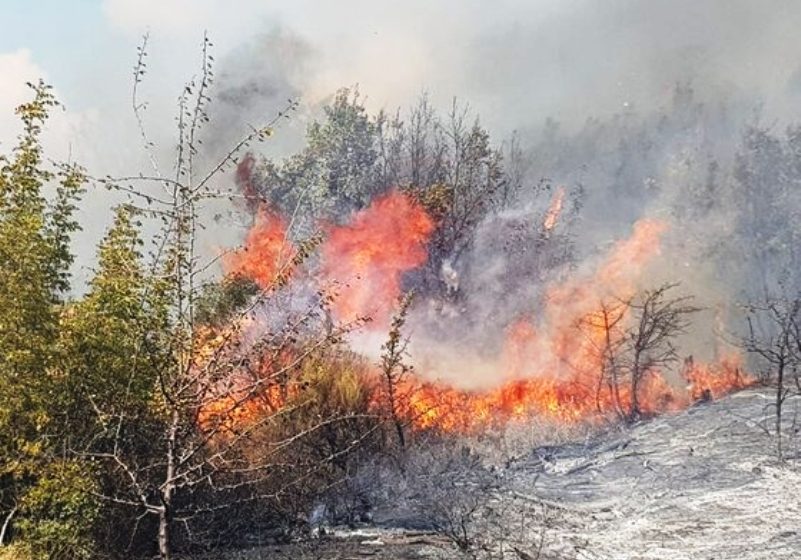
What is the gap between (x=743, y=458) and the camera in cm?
2059

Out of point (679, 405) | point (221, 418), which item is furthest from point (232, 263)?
point (221, 418)

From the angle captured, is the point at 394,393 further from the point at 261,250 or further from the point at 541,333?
the point at 261,250

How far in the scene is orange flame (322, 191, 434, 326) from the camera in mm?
43438

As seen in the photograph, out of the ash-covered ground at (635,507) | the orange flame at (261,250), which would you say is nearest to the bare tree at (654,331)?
the ash-covered ground at (635,507)

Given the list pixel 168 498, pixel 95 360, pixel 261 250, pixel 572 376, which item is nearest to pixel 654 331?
A: pixel 572 376

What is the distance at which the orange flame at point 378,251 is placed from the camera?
43.4 meters

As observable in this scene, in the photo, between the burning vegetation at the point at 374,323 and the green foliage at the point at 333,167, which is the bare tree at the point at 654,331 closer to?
the burning vegetation at the point at 374,323

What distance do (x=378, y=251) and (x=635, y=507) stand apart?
2984cm

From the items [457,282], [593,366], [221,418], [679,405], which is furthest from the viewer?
[457,282]

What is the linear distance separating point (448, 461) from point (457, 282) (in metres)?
21.8

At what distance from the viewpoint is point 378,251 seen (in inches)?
1833

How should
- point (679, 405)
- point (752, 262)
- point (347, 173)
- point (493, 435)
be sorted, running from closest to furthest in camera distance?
1. point (493, 435)
2. point (679, 405)
3. point (752, 262)
4. point (347, 173)

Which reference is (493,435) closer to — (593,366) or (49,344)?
(593,366)

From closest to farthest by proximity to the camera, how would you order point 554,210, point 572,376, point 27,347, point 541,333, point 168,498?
point 168,498 < point 27,347 < point 572,376 < point 541,333 < point 554,210
